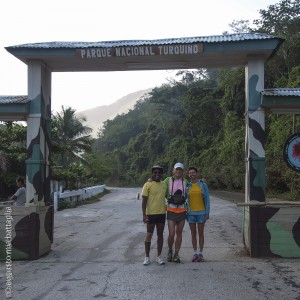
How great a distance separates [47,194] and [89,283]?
132 inches

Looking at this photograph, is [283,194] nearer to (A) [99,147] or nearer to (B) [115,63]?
(B) [115,63]

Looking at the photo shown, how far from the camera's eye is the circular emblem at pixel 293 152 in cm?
888

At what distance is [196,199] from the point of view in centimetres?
805

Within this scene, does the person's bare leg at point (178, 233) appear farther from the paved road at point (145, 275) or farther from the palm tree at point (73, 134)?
the palm tree at point (73, 134)

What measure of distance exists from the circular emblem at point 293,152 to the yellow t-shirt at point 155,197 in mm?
2704

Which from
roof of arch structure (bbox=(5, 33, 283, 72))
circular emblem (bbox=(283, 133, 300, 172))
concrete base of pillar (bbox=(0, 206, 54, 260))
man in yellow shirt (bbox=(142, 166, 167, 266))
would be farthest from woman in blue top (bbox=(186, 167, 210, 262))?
concrete base of pillar (bbox=(0, 206, 54, 260))

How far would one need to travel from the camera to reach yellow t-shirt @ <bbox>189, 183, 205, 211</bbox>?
8.04m

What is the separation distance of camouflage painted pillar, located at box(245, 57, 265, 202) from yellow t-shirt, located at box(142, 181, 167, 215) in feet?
6.09

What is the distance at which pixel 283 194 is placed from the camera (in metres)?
24.3

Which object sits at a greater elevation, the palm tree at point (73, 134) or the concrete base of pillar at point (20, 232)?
the palm tree at point (73, 134)

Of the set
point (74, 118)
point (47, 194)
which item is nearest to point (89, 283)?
point (47, 194)

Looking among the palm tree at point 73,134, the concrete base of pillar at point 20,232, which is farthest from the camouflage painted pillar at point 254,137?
the palm tree at point 73,134

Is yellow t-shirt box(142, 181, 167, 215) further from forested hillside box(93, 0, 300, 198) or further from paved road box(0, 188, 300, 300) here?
forested hillside box(93, 0, 300, 198)

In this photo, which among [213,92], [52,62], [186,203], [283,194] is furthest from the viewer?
[213,92]
